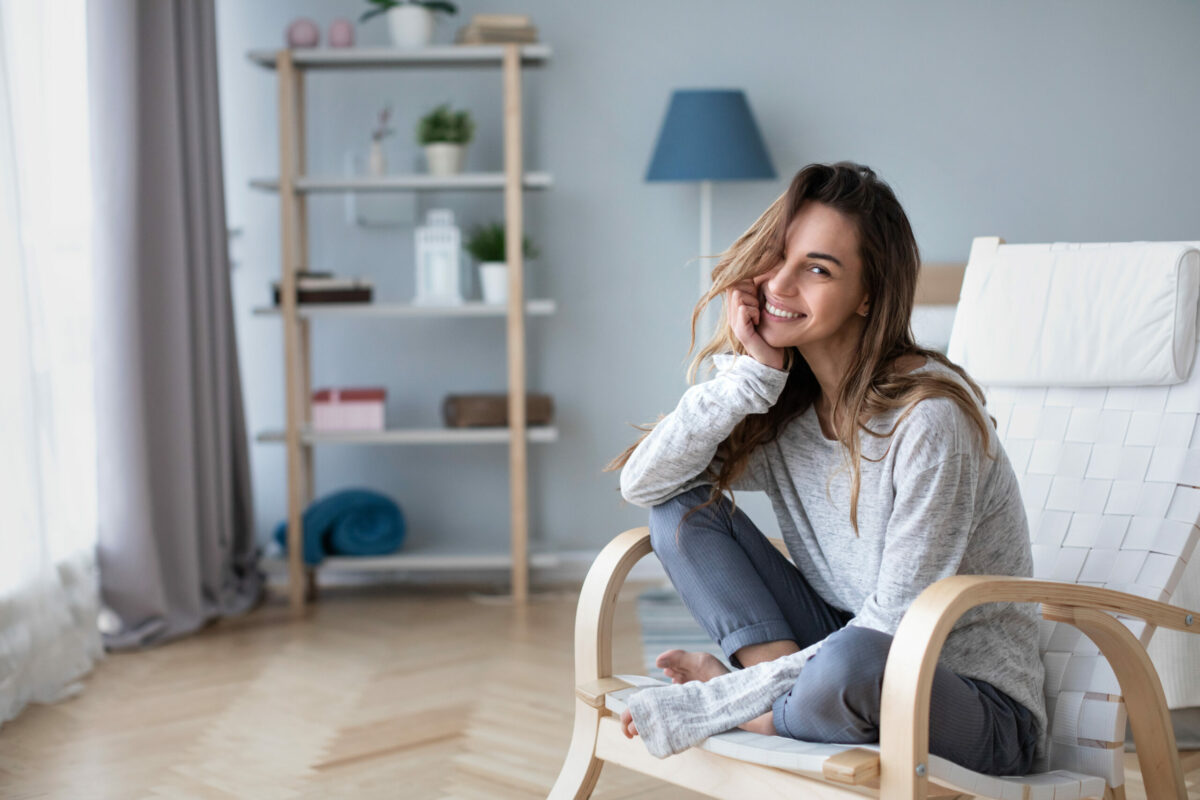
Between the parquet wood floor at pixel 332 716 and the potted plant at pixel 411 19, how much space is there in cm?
157

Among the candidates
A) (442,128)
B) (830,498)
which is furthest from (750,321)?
(442,128)

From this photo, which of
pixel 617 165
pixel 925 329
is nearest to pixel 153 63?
pixel 617 165

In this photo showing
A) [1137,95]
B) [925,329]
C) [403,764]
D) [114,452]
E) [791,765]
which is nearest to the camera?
[791,765]

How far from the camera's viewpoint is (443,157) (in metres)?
3.11

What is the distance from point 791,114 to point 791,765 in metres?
2.51

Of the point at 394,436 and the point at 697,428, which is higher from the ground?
the point at 697,428

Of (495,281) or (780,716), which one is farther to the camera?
(495,281)

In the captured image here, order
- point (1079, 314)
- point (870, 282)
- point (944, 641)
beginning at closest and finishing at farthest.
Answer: point (944, 641) → point (870, 282) → point (1079, 314)

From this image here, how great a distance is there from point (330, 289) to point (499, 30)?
33.2 inches

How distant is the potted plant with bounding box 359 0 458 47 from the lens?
10.1 ft

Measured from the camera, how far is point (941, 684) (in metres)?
1.26

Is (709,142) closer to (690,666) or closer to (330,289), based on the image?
(330,289)

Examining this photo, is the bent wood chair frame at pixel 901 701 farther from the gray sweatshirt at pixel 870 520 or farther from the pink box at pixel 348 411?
the pink box at pixel 348 411

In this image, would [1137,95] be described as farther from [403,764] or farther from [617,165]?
[403,764]
